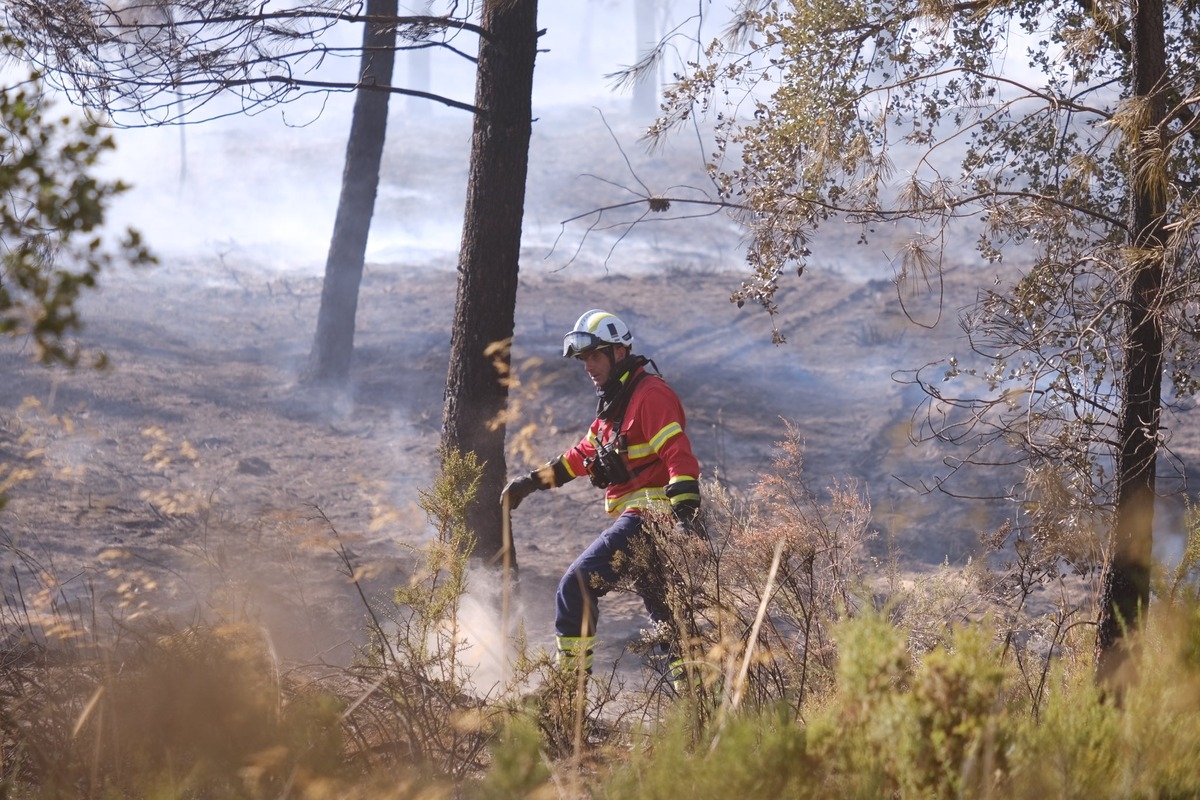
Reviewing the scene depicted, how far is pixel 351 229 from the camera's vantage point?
14047mm

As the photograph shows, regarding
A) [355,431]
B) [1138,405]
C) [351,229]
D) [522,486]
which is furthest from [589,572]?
[351,229]

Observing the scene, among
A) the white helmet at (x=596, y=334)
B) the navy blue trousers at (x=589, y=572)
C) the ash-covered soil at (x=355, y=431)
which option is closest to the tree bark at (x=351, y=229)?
the ash-covered soil at (x=355, y=431)

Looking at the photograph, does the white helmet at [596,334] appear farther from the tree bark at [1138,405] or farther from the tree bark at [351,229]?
the tree bark at [351,229]

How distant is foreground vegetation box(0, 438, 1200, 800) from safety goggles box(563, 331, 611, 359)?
1297mm

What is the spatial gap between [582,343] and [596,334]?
3.8 inches

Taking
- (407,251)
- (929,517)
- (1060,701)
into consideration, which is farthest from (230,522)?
(407,251)

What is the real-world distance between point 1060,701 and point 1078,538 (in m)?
2.37

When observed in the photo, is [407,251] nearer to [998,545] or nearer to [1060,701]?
[998,545]

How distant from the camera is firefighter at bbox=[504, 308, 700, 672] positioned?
5.35 meters

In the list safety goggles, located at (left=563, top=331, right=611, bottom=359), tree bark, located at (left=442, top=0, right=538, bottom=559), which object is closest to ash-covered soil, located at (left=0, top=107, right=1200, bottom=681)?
tree bark, located at (left=442, top=0, right=538, bottom=559)

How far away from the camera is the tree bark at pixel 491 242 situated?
686 cm

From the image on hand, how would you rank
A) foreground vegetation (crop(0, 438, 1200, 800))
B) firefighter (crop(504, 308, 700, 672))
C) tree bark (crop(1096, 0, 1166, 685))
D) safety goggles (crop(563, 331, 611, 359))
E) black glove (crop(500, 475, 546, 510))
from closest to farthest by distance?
foreground vegetation (crop(0, 438, 1200, 800)) → tree bark (crop(1096, 0, 1166, 685)) → firefighter (crop(504, 308, 700, 672)) → safety goggles (crop(563, 331, 611, 359)) → black glove (crop(500, 475, 546, 510))

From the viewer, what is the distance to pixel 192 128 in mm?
47188

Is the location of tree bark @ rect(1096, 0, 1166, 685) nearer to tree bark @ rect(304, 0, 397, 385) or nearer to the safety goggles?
the safety goggles
